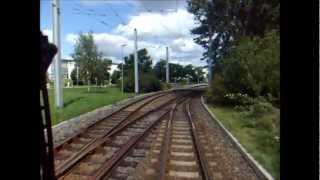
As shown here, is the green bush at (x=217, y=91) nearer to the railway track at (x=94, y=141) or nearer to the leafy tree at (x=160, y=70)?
the railway track at (x=94, y=141)

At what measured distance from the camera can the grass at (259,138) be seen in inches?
406

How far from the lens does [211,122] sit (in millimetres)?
20156

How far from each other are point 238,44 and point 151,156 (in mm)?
16607

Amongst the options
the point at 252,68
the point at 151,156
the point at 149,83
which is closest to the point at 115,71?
the point at 149,83

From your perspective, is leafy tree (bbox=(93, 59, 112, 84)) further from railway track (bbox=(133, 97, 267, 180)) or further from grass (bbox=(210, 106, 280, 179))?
railway track (bbox=(133, 97, 267, 180))

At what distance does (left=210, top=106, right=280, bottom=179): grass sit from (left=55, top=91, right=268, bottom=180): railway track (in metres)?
0.36

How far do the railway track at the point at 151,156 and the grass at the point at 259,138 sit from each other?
362 mm

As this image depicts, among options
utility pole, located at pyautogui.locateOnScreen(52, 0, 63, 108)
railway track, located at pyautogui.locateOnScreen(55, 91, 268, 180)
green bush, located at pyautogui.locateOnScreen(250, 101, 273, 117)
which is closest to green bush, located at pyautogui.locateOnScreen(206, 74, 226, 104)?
utility pole, located at pyautogui.locateOnScreen(52, 0, 63, 108)

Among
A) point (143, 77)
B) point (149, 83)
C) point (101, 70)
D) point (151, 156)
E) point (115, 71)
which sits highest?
point (115, 71)

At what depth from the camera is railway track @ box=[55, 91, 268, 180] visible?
9.41 metres

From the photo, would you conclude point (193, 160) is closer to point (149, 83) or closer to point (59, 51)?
point (59, 51)

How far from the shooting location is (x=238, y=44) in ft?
88.5

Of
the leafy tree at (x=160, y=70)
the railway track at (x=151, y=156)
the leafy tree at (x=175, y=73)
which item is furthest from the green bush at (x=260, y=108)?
the leafy tree at (x=175, y=73)
